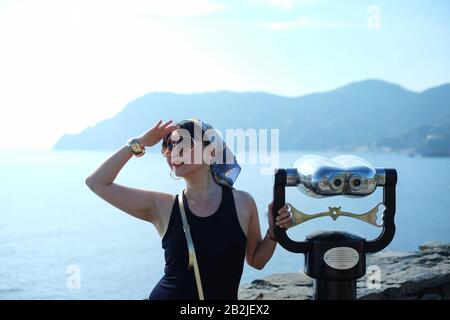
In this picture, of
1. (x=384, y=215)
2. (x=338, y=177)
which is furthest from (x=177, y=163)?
(x=384, y=215)

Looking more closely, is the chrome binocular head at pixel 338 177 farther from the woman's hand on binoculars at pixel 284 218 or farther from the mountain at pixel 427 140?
the mountain at pixel 427 140

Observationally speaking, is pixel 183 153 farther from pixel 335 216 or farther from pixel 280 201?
pixel 335 216

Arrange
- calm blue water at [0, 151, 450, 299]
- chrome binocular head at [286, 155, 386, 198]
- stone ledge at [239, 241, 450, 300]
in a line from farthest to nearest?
1. calm blue water at [0, 151, 450, 299]
2. stone ledge at [239, 241, 450, 300]
3. chrome binocular head at [286, 155, 386, 198]

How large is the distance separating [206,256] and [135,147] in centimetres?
47

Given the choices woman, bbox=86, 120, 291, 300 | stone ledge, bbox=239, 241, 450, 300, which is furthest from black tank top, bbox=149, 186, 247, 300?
stone ledge, bbox=239, 241, 450, 300

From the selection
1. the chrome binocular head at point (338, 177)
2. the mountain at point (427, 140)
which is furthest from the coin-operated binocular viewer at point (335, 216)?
the mountain at point (427, 140)

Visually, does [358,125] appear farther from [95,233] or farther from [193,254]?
[193,254]

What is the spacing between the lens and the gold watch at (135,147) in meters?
1.98

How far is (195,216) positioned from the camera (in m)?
1.96

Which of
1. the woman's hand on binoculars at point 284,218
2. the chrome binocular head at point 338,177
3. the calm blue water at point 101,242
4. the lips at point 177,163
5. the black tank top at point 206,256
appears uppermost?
the lips at point 177,163

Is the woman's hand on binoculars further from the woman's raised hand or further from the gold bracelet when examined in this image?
the woman's raised hand

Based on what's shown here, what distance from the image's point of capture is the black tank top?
1.89 m

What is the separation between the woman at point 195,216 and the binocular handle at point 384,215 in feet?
0.12
